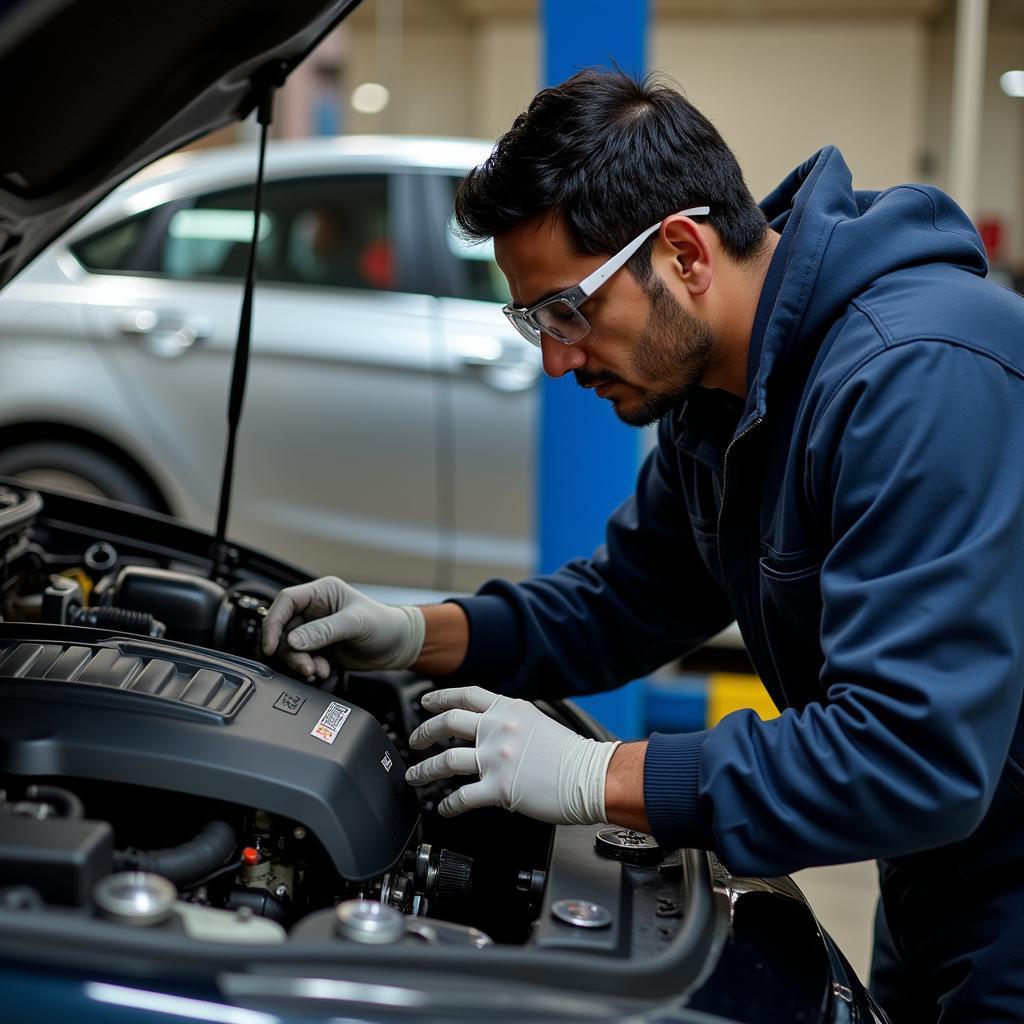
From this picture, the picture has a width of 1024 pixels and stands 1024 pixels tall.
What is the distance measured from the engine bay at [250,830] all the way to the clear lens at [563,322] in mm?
481

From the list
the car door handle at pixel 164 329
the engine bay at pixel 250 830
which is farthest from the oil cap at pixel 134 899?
the car door handle at pixel 164 329

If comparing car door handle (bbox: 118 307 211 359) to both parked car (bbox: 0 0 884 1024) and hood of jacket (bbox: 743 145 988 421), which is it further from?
hood of jacket (bbox: 743 145 988 421)

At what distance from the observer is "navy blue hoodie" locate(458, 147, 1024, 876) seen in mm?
1045

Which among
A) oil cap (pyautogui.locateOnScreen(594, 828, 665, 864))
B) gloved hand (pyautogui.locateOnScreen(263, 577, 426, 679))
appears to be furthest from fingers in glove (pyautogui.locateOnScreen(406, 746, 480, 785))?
gloved hand (pyautogui.locateOnScreen(263, 577, 426, 679))

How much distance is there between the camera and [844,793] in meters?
1.05

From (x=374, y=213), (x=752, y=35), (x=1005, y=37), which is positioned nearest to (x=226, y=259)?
(x=374, y=213)

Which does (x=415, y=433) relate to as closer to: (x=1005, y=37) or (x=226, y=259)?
(x=226, y=259)

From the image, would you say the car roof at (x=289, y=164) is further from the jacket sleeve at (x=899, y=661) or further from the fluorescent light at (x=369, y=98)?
the fluorescent light at (x=369, y=98)

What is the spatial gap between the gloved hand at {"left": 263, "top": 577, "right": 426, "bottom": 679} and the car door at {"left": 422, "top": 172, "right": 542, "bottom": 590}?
188 centimetres

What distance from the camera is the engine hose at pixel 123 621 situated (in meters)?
1.54

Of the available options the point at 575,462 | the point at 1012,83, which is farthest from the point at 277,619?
the point at 1012,83

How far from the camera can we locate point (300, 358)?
11.6ft

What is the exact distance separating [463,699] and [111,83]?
762 millimetres

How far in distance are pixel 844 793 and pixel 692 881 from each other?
7.7 inches
